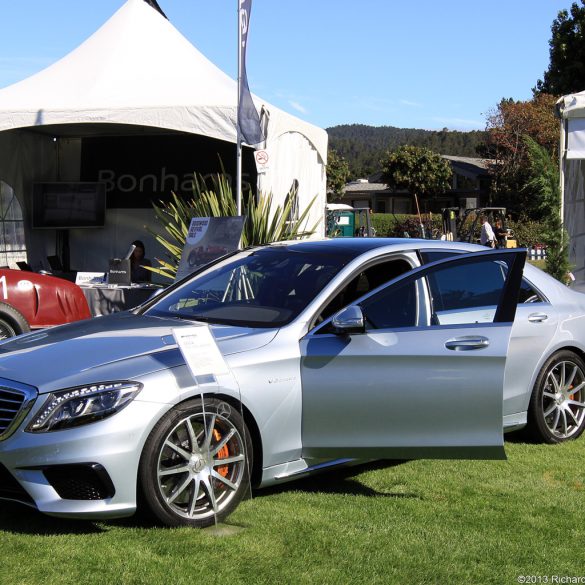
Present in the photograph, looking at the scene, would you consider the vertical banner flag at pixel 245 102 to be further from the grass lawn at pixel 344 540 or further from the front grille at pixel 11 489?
the front grille at pixel 11 489

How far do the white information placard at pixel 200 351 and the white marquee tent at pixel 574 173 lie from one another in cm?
743

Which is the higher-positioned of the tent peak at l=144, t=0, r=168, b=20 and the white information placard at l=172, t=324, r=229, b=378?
the tent peak at l=144, t=0, r=168, b=20

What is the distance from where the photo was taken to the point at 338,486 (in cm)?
514

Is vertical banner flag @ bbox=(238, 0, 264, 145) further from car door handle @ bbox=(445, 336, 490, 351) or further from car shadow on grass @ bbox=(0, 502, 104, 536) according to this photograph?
car shadow on grass @ bbox=(0, 502, 104, 536)

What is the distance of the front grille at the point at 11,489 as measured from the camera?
407 cm

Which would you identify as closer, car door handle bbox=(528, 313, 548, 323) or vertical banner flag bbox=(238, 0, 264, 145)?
car door handle bbox=(528, 313, 548, 323)

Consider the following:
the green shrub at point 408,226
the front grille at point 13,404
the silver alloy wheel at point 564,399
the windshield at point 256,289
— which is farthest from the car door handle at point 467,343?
the green shrub at point 408,226

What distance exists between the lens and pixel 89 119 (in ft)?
44.2

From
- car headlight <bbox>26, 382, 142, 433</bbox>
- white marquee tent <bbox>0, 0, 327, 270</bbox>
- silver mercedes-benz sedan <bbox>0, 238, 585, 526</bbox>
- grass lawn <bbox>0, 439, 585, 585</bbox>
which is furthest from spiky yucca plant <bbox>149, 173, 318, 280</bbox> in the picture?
car headlight <bbox>26, 382, 142, 433</bbox>

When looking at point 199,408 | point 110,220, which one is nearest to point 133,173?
point 110,220

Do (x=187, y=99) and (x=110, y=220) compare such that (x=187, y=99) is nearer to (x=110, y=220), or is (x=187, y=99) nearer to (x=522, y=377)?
(x=110, y=220)

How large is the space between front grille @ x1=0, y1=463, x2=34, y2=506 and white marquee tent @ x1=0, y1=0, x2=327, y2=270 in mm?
9020

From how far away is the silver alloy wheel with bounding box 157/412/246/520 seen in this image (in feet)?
13.9

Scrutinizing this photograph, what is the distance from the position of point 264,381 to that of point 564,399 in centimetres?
273
